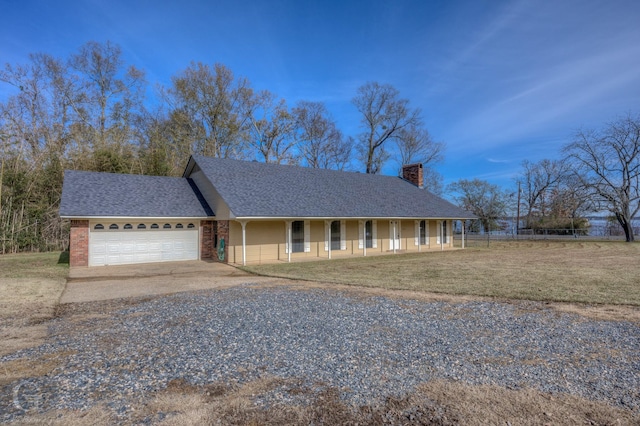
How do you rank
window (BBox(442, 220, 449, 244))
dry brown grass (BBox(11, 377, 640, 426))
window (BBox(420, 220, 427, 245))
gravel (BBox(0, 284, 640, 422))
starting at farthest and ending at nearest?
window (BBox(442, 220, 449, 244)) → window (BBox(420, 220, 427, 245)) → gravel (BBox(0, 284, 640, 422)) → dry brown grass (BBox(11, 377, 640, 426))

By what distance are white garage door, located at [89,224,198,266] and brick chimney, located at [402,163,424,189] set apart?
16.0m

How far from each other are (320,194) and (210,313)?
11.8m

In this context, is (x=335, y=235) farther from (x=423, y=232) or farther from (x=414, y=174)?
(x=414, y=174)

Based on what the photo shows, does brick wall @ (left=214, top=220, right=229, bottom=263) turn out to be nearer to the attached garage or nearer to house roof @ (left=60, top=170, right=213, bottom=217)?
the attached garage

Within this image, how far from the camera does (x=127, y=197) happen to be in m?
14.6

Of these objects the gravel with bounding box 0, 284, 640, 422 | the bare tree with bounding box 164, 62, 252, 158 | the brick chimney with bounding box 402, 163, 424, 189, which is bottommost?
the gravel with bounding box 0, 284, 640, 422

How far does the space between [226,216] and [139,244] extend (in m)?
3.78

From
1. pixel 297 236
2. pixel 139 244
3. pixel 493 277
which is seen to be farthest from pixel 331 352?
pixel 139 244

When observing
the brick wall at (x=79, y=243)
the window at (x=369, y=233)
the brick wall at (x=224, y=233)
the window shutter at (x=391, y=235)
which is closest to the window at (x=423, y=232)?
the window shutter at (x=391, y=235)

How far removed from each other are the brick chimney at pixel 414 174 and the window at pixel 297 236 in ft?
39.2

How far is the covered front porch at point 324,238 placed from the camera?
14.6 m

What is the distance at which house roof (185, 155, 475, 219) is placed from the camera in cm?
1459

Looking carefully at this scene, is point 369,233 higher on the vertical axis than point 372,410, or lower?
higher

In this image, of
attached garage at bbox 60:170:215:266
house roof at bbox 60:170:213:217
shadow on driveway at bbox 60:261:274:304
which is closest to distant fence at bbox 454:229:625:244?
attached garage at bbox 60:170:215:266
